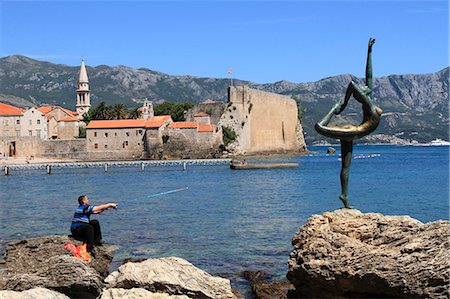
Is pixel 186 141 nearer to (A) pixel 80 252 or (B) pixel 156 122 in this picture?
(B) pixel 156 122

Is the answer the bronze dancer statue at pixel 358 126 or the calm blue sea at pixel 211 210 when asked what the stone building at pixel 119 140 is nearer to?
the calm blue sea at pixel 211 210

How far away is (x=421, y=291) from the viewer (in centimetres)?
642

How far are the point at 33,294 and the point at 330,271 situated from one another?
317 centimetres

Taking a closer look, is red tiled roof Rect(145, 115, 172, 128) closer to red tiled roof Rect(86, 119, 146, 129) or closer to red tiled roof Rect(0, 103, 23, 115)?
red tiled roof Rect(86, 119, 146, 129)

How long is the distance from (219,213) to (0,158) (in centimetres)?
4490

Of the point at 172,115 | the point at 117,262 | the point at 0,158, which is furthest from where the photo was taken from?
the point at 172,115

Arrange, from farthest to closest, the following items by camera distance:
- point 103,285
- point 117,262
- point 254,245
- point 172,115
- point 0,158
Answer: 1. point 172,115
2. point 0,158
3. point 254,245
4. point 117,262
5. point 103,285

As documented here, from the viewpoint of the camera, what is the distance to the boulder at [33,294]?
239 inches

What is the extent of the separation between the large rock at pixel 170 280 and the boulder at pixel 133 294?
33cm

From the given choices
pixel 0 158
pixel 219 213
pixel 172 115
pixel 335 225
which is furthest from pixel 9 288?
pixel 172 115

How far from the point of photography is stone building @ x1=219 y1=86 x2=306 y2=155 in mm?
69188

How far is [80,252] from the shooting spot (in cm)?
941

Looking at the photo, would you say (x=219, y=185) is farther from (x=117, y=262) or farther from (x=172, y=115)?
(x=172, y=115)

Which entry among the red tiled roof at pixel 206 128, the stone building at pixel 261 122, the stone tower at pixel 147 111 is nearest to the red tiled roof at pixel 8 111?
the stone tower at pixel 147 111
